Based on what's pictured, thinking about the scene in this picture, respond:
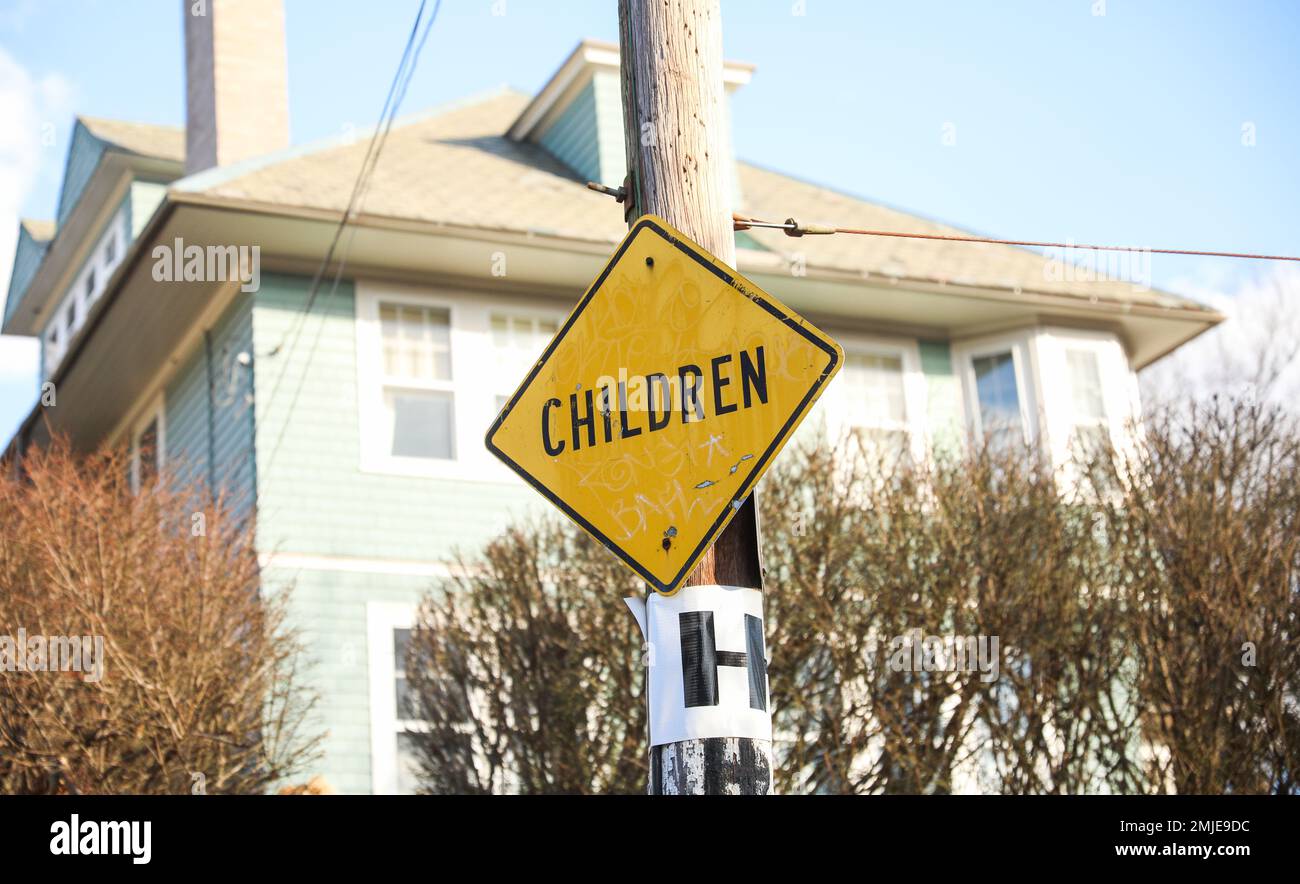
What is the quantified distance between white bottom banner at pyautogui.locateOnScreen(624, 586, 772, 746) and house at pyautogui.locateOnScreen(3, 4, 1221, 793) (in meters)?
9.13

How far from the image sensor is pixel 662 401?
4.83 meters

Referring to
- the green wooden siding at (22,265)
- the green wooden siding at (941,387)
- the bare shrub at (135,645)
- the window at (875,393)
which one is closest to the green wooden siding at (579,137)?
the window at (875,393)

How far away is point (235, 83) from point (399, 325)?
4.17 metres

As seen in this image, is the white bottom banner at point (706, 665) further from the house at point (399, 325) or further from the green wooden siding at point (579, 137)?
the green wooden siding at point (579, 137)

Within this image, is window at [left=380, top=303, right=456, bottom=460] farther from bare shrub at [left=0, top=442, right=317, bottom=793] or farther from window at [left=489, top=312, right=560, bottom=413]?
bare shrub at [left=0, top=442, right=317, bottom=793]

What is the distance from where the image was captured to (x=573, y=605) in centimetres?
1305

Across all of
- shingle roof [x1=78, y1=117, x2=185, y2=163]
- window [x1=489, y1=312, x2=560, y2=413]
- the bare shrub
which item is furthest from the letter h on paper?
shingle roof [x1=78, y1=117, x2=185, y2=163]

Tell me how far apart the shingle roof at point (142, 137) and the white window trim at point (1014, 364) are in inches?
384

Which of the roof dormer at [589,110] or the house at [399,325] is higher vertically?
the roof dormer at [589,110]

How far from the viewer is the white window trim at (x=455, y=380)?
1561cm

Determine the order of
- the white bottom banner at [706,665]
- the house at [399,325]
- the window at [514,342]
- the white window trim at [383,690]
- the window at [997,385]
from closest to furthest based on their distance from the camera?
the white bottom banner at [706,665] < the white window trim at [383,690] < the house at [399,325] < the window at [514,342] < the window at [997,385]

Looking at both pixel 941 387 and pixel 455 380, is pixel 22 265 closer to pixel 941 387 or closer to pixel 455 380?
pixel 455 380

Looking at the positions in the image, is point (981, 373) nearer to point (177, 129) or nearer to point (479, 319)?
point (479, 319)
